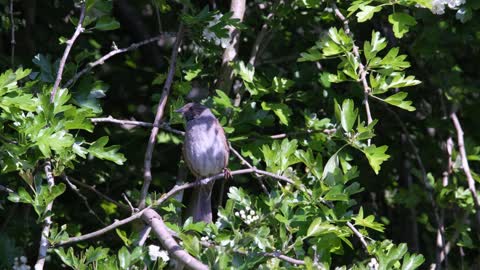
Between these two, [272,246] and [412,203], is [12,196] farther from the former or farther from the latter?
[412,203]

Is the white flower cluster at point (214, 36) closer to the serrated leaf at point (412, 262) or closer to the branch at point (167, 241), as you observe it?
the branch at point (167, 241)

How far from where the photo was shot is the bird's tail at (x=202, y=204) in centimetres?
522

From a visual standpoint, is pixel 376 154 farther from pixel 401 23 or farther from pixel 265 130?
pixel 265 130

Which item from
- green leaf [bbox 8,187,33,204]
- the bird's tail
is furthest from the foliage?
the bird's tail

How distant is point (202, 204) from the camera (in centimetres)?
529

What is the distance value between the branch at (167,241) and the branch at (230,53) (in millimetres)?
1207

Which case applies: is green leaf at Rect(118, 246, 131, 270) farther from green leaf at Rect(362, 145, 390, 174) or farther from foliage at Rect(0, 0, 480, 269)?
green leaf at Rect(362, 145, 390, 174)

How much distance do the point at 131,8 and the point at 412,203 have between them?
2.60 meters

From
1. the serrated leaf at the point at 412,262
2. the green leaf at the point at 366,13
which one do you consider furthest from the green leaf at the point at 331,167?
the green leaf at the point at 366,13

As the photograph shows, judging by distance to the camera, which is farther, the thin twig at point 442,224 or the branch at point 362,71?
the thin twig at point 442,224

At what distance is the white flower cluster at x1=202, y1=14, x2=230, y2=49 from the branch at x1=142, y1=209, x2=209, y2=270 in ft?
3.69

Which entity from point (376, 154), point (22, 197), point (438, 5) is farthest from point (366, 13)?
point (22, 197)

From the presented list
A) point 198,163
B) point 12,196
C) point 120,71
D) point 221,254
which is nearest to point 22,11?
point 120,71

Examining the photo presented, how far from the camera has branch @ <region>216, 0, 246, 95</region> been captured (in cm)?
556
